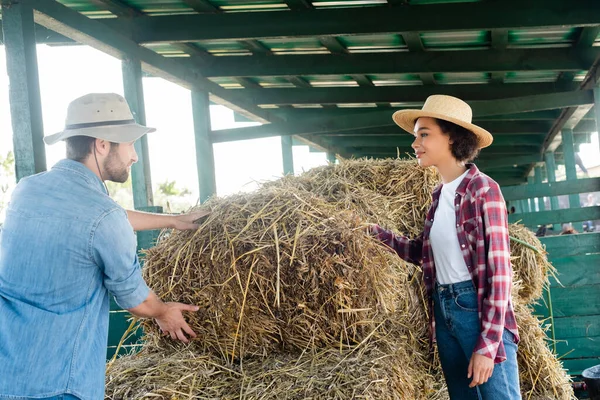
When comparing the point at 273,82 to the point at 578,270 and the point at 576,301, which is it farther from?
the point at 576,301

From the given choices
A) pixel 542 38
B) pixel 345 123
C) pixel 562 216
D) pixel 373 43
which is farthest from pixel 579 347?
pixel 345 123

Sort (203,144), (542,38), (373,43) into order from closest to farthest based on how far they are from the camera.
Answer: (542,38) → (373,43) → (203,144)

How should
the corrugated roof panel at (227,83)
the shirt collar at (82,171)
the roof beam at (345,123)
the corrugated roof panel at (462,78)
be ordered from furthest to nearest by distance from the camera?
the corrugated roof panel at (227,83), the corrugated roof panel at (462,78), the roof beam at (345,123), the shirt collar at (82,171)

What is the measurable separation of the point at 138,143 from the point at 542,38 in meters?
4.48

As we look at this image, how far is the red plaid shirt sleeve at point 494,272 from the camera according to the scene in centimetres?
249

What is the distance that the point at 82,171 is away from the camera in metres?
2.31

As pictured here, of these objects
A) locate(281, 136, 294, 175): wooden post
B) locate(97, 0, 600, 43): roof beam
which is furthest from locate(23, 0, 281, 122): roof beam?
locate(281, 136, 294, 175): wooden post

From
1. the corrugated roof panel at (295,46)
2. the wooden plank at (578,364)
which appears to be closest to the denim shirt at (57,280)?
the wooden plank at (578,364)

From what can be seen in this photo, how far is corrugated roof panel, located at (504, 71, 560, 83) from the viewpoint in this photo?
847cm

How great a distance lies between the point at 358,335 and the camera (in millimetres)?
2869

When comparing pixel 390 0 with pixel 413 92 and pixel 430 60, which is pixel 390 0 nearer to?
pixel 430 60

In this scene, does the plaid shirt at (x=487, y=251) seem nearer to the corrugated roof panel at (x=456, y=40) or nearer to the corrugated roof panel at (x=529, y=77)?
the corrugated roof panel at (x=456, y=40)

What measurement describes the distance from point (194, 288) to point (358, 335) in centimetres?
78

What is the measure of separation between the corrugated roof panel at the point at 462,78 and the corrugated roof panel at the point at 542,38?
4.39ft
